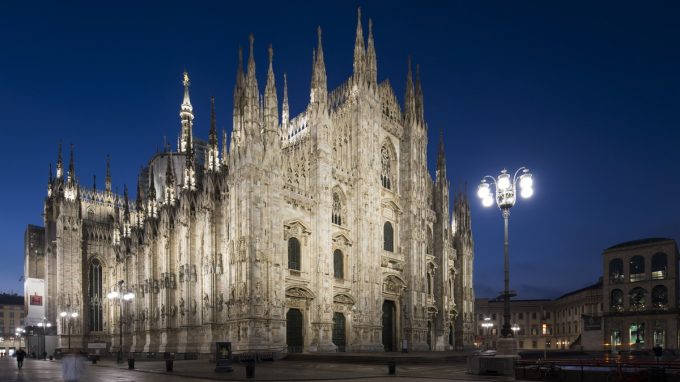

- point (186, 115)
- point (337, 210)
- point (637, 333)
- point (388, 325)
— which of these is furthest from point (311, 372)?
point (637, 333)

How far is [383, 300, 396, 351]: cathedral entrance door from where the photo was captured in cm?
5162

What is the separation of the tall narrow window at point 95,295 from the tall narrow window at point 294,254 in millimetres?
41084

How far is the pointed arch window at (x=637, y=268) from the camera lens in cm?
8025

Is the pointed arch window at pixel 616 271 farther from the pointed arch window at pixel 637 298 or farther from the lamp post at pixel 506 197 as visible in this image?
the lamp post at pixel 506 197

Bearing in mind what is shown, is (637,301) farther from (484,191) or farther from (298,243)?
(484,191)

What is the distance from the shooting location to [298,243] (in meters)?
43.4

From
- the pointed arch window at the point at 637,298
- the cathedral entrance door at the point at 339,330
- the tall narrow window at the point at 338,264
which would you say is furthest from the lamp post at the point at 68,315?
the pointed arch window at the point at 637,298

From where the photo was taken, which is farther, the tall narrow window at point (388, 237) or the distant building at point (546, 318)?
the distant building at point (546, 318)

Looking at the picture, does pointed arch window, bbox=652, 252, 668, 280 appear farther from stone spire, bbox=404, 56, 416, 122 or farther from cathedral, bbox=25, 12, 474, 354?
stone spire, bbox=404, 56, 416, 122

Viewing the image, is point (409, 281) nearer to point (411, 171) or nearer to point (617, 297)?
point (411, 171)

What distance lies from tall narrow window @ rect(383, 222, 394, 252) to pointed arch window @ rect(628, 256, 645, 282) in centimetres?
4741

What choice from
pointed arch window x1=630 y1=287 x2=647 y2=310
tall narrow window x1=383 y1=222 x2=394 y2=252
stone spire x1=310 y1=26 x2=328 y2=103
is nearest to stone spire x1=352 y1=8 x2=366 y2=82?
stone spire x1=310 y1=26 x2=328 y2=103

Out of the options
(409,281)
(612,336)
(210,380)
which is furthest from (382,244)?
(612,336)

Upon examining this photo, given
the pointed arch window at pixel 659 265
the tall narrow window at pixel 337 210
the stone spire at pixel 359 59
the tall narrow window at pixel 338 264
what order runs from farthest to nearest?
the pointed arch window at pixel 659 265, the stone spire at pixel 359 59, the tall narrow window at pixel 337 210, the tall narrow window at pixel 338 264
